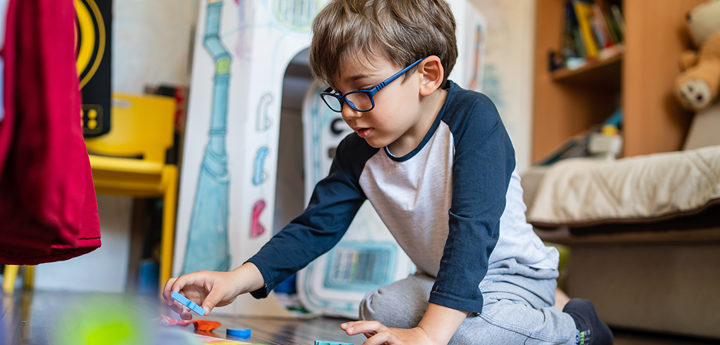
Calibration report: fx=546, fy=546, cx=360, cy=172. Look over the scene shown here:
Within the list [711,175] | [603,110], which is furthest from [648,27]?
[711,175]

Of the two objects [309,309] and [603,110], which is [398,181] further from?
[603,110]

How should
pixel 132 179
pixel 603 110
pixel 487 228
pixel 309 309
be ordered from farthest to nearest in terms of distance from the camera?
pixel 603 110 → pixel 132 179 → pixel 309 309 → pixel 487 228

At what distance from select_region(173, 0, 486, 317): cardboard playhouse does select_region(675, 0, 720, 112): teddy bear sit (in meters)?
0.60

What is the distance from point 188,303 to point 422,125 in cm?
37

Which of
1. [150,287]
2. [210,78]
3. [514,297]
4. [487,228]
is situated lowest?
[150,287]

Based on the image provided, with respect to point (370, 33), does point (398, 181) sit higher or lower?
lower

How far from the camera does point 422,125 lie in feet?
2.41

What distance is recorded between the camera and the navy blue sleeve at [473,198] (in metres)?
0.58

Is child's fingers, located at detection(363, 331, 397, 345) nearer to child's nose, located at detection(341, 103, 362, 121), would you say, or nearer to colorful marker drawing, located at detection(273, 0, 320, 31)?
child's nose, located at detection(341, 103, 362, 121)

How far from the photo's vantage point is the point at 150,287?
147 centimetres

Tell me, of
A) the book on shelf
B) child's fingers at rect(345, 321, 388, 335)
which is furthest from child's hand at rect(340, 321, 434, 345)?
the book on shelf

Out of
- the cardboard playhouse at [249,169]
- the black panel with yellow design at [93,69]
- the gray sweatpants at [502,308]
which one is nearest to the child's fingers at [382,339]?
the gray sweatpants at [502,308]

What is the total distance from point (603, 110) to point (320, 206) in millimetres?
1611

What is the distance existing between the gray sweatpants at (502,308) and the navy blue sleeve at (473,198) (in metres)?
0.07
